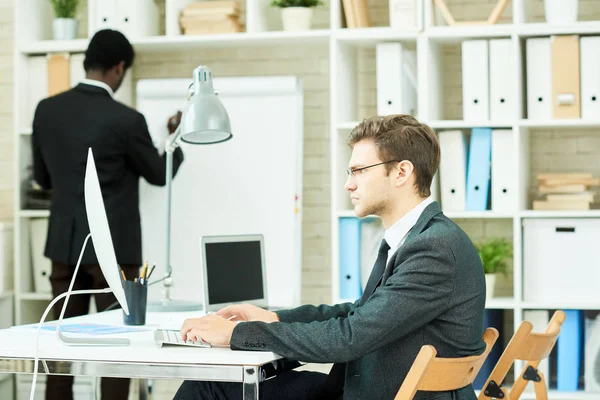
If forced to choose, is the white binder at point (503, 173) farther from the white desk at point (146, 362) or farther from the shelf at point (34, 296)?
the shelf at point (34, 296)

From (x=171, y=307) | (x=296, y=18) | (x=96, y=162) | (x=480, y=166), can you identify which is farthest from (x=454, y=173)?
(x=96, y=162)

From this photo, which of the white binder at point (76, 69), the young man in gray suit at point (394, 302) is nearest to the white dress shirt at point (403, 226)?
the young man in gray suit at point (394, 302)

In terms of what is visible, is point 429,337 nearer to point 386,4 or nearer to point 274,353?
point 274,353

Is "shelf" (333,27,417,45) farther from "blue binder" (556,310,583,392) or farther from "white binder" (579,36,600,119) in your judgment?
"blue binder" (556,310,583,392)

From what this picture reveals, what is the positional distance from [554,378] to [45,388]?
2.18 meters

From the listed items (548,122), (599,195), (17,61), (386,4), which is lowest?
(599,195)

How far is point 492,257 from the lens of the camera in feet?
12.3

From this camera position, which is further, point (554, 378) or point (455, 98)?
point (455, 98)

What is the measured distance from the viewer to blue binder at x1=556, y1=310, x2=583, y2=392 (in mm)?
3648

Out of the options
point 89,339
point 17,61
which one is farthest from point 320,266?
point 89,339

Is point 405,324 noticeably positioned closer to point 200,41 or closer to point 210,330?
point 210,330

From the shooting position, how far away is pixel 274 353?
2090 mm

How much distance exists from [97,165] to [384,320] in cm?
189

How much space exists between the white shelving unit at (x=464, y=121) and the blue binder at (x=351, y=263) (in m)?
0.03
